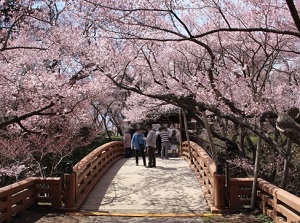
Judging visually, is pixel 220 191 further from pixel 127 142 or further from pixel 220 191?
pixel 127 142

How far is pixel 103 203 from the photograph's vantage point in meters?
8.55

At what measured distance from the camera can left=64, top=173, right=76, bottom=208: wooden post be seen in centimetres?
796

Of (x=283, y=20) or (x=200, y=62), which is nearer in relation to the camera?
(x=283, y=20)

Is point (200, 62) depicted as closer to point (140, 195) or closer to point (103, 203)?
point (140, 195)

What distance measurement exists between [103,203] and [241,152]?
15.9ft

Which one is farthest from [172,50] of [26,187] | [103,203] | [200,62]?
[26,187]

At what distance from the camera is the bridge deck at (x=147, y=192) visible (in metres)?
8.16

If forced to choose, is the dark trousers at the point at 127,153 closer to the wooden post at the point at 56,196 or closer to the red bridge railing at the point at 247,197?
the red bridge railing at the point at 247,197

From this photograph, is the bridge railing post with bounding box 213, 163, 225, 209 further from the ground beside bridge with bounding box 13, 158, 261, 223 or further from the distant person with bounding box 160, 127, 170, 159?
the distant person with bounding box 160, 127, 170, 159

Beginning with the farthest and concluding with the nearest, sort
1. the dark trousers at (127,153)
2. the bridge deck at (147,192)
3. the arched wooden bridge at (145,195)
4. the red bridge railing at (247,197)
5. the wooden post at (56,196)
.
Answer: the dark trousers at (127,153)
the bridge deck at (147,192)
the wooden post at (56,196)
the arched wooden bridge at (145,195)
the red bridge railing at (247,197)

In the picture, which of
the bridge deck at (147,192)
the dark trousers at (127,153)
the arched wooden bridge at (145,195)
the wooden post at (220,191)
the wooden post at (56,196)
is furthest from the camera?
the dark trousers at (127,153)

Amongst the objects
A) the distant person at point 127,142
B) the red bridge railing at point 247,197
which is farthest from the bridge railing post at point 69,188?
the distant person at point 127,142

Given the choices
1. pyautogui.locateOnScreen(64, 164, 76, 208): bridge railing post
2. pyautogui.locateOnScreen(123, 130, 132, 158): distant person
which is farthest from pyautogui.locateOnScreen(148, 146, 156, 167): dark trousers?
pyautogui.locateOnScreen(64, 164, 76, 208): bridge railing post

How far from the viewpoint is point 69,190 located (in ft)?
26.2
